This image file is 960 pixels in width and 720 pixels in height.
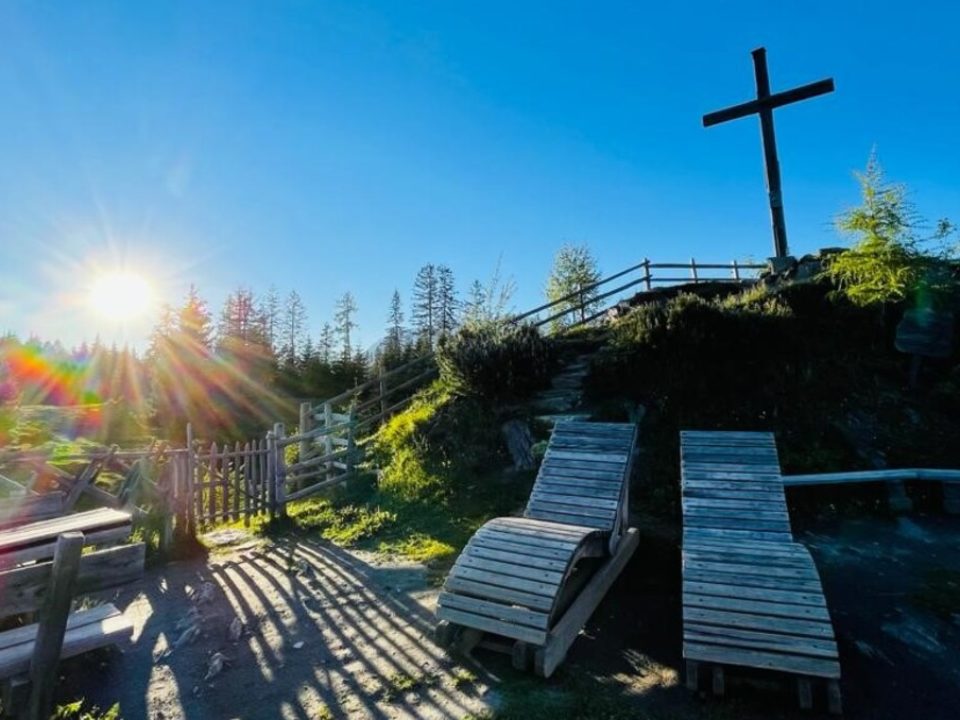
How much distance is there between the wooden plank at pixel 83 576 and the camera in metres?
2.93

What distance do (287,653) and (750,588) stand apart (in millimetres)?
3920

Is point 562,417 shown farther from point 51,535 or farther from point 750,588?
point 51,535

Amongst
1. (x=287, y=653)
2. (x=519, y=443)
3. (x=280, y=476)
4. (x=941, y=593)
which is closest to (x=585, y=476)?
(x=519, y=443)

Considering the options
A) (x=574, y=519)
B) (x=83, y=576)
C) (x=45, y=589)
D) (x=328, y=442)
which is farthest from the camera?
(x=328, y=442)

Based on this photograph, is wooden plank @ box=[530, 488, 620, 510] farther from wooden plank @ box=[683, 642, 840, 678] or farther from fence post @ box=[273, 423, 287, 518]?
fence post @ box=[273, 423, 287, 518]

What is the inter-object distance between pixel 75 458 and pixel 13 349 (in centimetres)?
1890

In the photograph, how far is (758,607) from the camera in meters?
3.75

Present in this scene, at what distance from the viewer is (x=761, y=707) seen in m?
3.44

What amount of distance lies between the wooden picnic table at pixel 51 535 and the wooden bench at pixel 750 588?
436cm

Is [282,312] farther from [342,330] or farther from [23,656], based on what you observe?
[23,656]

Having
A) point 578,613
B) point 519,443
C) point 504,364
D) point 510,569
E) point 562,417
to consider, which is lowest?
point 578,613

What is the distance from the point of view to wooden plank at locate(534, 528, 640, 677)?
3.84m

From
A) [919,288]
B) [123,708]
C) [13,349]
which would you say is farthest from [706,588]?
[13,349]

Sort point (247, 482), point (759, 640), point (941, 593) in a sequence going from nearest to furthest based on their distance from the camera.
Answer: point (759, 640) < point (941, 593) < point (247, 482)
